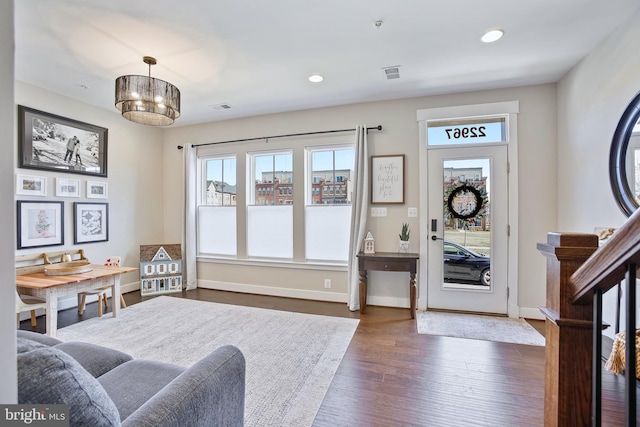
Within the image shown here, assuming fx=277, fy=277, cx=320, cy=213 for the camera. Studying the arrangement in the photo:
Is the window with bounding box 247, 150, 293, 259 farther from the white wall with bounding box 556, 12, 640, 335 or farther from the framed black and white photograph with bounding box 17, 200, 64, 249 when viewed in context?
the white wall with bounding box 556, 12, 640, 335

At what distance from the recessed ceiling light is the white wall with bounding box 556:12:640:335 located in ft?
2.92

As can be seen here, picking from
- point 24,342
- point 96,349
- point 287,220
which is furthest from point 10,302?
point 287,220

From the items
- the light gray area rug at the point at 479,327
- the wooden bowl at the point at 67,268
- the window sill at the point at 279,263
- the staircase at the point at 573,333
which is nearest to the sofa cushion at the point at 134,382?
the staircase at the point at 573,333

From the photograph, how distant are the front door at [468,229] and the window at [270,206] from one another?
6.79ft

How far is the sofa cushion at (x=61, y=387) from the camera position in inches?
26.8

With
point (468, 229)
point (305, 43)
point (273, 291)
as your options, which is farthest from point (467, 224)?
point (273, 291)

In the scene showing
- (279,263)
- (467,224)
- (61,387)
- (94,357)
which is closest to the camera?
(61,387)

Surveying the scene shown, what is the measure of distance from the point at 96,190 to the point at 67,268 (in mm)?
1350

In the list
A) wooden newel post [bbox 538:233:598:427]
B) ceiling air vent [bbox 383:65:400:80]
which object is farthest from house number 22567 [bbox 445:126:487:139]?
wooden newel post [bbox 538:233:598:427]

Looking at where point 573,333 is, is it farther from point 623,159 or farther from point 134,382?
point 623,159

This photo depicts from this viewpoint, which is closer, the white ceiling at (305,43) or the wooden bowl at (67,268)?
the white ceiling at (305,43)

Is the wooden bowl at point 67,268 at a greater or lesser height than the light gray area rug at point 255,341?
greater

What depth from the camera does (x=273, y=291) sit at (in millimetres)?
4332

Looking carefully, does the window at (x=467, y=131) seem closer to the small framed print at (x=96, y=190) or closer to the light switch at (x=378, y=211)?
the light switch at (x=378, y=211)
